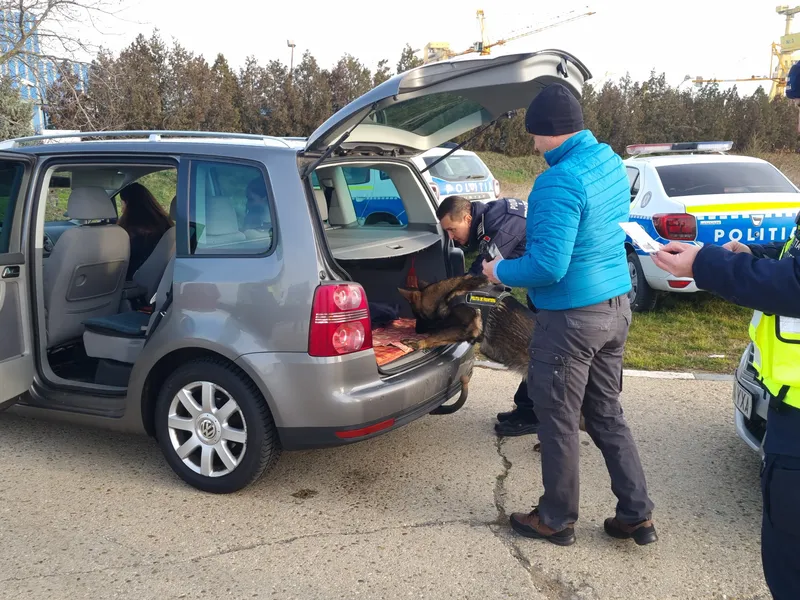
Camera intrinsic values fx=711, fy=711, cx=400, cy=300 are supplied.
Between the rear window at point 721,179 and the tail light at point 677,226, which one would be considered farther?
the rear window at point 721,179

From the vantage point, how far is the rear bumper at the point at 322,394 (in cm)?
319

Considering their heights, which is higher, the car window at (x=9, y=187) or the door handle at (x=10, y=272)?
the car window at (x=9, y=187)

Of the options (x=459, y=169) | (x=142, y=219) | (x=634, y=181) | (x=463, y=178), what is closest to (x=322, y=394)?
(x=142, y=219)

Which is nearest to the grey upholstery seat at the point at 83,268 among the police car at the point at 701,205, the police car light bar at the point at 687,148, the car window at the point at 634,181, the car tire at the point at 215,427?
the car tire at the point at 215,427

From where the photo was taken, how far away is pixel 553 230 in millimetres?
2756

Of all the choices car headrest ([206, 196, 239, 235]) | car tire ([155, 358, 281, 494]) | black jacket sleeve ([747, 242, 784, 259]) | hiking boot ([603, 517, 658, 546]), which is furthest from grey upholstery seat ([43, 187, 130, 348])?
black jacket sleeve ([747, 242, 784, 259])

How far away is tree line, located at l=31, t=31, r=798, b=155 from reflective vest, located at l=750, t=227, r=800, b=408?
12.1 m

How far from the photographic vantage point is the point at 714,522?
3.29m

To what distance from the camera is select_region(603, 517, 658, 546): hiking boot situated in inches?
120

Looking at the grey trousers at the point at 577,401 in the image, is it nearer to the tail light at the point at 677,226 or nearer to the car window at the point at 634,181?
the tail light at the point at 677,226

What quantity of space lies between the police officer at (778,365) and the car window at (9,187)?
3.56 metres

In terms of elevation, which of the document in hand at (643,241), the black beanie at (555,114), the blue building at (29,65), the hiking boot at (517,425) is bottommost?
the hiking boot at (517,425)

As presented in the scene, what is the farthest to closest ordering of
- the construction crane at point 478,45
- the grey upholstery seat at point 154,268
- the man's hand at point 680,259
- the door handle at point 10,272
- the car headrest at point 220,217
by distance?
1. the construction crane at point 478,45
2. the grey upholstery seat at point 154,268
3. the door handle at point 10,272
4. the car headrest at point 220,217
5. the man's hand at point 680,259

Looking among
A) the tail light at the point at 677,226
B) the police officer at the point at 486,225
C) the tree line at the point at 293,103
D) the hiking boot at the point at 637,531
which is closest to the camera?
the hiking boot at the point at 637,531
